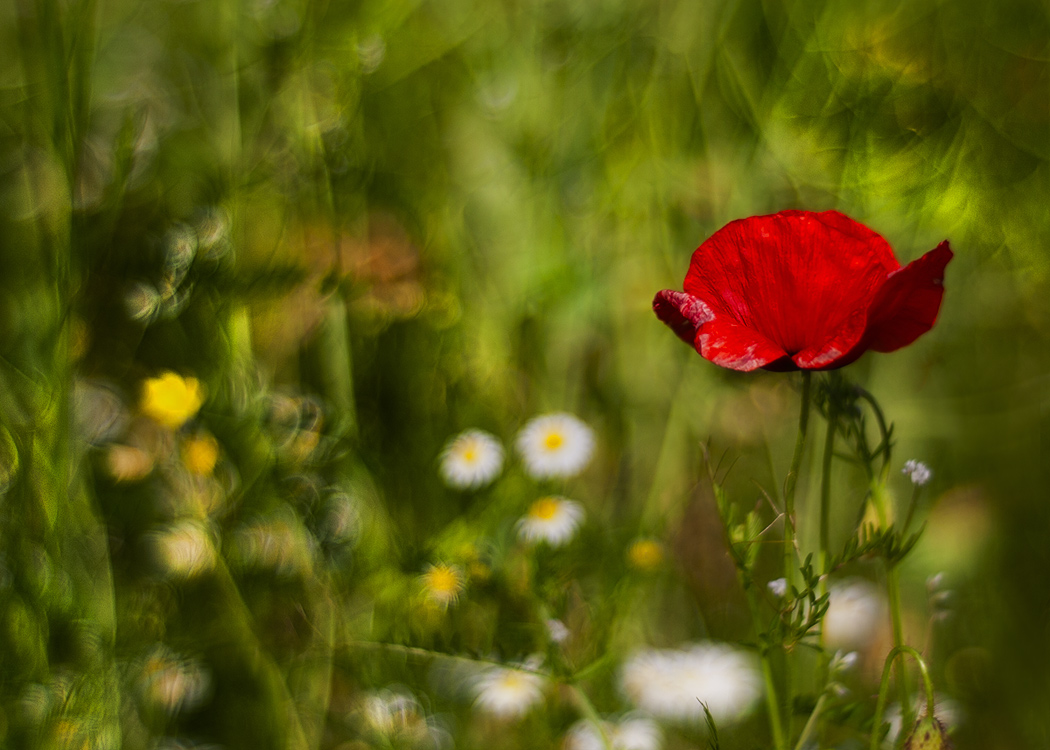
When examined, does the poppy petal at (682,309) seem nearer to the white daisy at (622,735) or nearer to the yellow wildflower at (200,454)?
the white daisy at (622,735)

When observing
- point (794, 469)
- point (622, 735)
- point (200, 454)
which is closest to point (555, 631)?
point (622, 735)

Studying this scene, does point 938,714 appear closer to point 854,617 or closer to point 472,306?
point 854,617

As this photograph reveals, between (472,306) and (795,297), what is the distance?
22.3 inches

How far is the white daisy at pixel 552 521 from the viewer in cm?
66

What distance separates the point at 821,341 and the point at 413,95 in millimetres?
766

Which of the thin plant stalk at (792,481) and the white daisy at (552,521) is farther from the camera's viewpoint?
the white daisy at (552,521)

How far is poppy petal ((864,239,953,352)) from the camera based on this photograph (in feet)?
0.94

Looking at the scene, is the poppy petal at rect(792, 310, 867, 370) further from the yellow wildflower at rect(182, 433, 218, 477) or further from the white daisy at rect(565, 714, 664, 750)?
the yellow wildflower at rect(182, 433, 218, 477)

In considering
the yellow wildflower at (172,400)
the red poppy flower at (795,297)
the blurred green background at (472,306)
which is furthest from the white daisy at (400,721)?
the red poppy flower at (795,297)

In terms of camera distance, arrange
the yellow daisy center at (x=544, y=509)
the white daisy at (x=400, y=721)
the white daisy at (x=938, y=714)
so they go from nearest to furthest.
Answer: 1. the white daisy at (x=938, y=714)
2. the white daisy at (x=400, y=721)
3. the yellow daisy center at (x=544, y=509)

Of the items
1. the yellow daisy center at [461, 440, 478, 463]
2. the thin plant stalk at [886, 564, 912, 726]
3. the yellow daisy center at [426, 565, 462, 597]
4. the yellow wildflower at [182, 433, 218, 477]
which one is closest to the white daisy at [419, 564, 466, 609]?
the yellow daisy center at [426, 565, 462, 597]

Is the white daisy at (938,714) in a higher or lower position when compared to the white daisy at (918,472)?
lower

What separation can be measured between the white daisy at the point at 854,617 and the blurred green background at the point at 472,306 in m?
0.07

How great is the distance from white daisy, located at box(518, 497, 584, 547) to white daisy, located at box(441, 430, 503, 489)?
6cm
